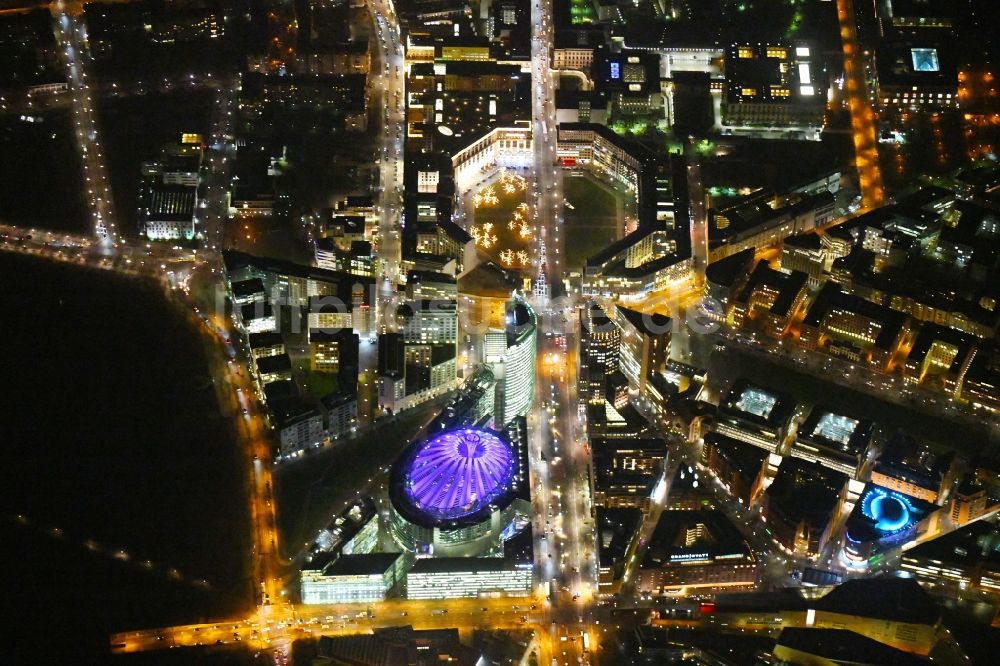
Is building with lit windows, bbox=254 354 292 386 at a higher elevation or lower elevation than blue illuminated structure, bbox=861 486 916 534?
higher

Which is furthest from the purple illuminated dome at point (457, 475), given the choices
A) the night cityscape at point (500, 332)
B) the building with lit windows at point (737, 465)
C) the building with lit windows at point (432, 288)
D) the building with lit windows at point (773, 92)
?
the building with lit windows at point (773, 92)

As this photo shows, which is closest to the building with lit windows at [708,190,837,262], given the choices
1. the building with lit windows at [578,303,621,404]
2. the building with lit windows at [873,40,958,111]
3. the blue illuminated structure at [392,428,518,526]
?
the building with lit windows at [578,303,621,404]

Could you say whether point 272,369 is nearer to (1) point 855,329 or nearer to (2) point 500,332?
(2) point 500,332

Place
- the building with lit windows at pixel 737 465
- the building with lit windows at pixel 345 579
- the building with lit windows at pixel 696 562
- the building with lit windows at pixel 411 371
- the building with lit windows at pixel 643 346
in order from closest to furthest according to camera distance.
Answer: the building with lit windows at pixel 345 579 < the building with lit windows at pixel 696 562 < the building with lit windows at pixel 737 465 < the building with lit windows at pixel 411 371 < the building with lit windows at pixel 643 346

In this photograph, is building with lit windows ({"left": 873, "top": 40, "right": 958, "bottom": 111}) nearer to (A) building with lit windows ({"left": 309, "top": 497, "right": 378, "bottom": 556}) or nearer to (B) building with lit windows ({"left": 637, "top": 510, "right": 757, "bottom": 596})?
(B) building with lit windows ({"left": 637, "top": 510, "right": 757, "bottom": 596})

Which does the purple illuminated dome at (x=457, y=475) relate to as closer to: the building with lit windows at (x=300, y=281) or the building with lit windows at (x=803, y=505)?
the building with lit windows at (x=300, y=281)

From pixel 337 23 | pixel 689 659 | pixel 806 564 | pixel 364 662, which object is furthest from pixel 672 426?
pixel 337 23

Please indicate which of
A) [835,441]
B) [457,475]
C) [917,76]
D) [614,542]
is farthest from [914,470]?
[917,76]
